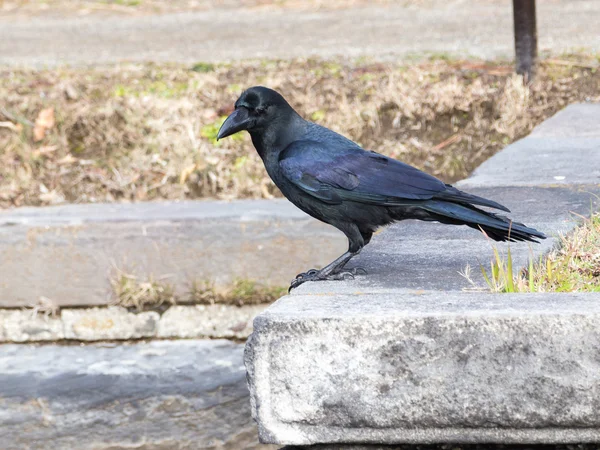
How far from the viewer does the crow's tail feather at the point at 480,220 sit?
2.81 meters

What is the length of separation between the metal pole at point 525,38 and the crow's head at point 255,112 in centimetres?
340

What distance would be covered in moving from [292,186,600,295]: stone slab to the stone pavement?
214mm

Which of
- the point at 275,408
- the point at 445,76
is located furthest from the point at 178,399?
the point at 445,76

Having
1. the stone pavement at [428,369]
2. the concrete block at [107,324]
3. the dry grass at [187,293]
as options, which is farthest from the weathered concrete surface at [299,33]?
the stone pavement at [428,369]

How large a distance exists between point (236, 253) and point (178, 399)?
35.9 inches

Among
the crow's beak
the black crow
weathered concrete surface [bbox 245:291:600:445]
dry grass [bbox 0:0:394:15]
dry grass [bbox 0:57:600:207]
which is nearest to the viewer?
weathered concrete surface [bbox 245:291:600:445]

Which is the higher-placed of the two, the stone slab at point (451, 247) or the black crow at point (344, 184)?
the black crow at point (344, 184)

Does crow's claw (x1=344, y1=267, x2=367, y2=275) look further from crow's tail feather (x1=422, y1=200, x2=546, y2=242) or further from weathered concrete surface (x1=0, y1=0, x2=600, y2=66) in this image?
weathered concrete surface (x1=0, y1=0, x2=600, y2=66)

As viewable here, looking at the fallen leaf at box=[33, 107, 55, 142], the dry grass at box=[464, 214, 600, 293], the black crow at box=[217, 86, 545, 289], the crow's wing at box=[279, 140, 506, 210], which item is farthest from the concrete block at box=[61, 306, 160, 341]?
the dry grass at box=[464, 214, 600, 293]

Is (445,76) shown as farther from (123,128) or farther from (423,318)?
(423,318)

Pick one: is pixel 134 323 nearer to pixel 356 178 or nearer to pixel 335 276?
pixel 335 276

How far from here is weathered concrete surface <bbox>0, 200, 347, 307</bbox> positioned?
4934mm

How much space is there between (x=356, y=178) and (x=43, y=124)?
370 centimetres

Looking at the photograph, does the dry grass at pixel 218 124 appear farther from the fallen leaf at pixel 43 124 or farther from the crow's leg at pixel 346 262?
the crow's leg at pixel 346 262
